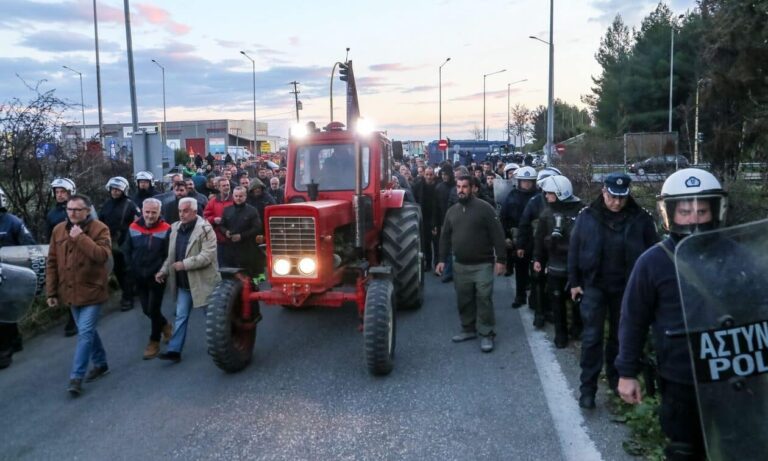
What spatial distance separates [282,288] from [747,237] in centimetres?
459

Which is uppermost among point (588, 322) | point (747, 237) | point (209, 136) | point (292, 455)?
point (209, 136)

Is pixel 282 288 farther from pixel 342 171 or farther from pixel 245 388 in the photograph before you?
pixel 342 171

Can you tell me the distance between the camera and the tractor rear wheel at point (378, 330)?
5961mm

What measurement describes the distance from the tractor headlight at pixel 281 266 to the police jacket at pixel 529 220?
2.83 metres

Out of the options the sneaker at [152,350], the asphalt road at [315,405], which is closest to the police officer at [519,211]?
the asphalt road at [315,405]

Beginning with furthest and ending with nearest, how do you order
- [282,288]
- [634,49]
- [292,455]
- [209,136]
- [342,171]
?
[209,136]
[634,49]
[342,171]
[282,288]
[292,455]

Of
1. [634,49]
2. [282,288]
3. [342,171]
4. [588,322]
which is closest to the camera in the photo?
[588,322]

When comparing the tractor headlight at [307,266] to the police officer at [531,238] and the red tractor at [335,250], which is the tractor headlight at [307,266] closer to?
the red tractor at [335,250]

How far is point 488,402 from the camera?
5438mm

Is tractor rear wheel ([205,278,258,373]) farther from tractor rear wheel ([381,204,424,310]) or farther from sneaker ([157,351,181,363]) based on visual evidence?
tractor rear wheel ([381,204,424,310])

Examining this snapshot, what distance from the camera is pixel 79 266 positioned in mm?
6105

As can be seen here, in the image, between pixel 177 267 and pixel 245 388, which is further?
pixel 177 267

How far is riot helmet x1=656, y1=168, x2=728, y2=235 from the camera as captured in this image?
3.08 meters

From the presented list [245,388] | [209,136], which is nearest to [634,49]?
[245,388]
